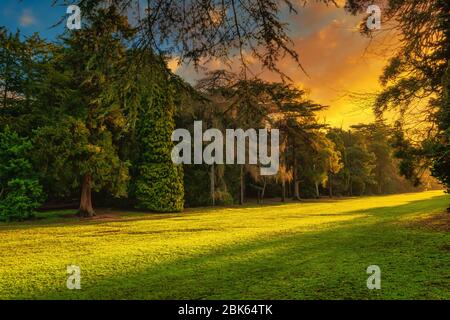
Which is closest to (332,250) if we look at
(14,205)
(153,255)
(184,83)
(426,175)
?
(153,255)

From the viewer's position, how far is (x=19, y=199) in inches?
1033

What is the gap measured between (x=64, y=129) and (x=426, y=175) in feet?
74.2

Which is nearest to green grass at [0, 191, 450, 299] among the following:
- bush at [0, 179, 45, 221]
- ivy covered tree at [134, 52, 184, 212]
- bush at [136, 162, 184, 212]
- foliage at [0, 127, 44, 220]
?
bush at [0, 179, 45, 221]

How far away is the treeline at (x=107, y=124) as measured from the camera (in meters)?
5.28

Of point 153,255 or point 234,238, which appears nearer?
point 153,255

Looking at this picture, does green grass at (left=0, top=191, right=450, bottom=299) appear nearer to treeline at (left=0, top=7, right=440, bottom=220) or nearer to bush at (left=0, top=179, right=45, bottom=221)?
treeline at (left=0, top=7, right=440, bottom=220)

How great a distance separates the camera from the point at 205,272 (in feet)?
30.3

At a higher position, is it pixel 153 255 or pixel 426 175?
pixel 426 175

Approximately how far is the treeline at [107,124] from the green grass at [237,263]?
2.79 metres

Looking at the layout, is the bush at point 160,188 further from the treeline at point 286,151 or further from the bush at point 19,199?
the bush at point 19,199

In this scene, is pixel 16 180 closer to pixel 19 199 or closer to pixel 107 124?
pixel 19 199

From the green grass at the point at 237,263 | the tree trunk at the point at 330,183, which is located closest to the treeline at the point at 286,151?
the tree trunk at the point at 330,183

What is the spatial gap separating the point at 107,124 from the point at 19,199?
25.8 feet
